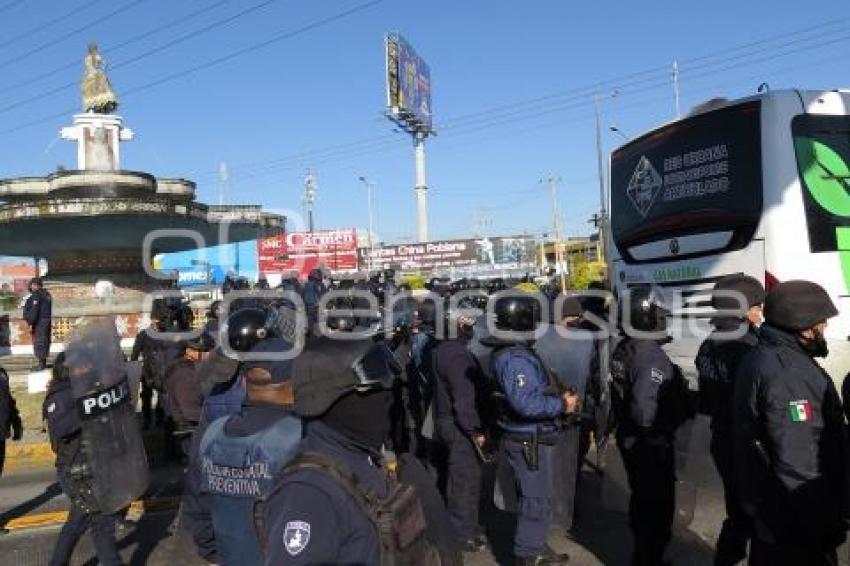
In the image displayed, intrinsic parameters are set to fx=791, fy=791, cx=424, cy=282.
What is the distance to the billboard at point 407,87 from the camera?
55.2 meters

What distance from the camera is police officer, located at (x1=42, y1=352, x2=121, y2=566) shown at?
4.99 meters

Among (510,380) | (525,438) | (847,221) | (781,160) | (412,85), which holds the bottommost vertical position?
(525,438)

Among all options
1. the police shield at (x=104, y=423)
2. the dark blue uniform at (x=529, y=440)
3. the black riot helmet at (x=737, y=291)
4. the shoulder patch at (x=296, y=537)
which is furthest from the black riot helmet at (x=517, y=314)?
the shoulder patch at (x=296, y=537)

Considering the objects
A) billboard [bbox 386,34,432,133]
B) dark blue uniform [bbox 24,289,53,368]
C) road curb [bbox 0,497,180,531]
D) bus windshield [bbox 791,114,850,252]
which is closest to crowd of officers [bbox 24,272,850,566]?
road curb [bbox 0,497,180,531]

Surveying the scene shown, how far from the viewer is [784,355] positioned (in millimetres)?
3291

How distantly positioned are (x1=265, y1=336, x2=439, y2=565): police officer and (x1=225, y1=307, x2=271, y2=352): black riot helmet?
6.24 feet

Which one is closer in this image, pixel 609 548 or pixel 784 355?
pixel 784 355

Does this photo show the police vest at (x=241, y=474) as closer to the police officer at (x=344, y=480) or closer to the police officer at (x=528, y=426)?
the police officer at (x=344, y=480)

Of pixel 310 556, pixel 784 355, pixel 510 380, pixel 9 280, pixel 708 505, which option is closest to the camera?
pixel 310 556

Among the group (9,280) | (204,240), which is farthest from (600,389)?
(9,280)

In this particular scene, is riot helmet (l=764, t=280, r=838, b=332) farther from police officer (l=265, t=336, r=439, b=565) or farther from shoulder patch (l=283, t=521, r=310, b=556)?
shoulder patch (l=283, t=521, r=310, b=556)

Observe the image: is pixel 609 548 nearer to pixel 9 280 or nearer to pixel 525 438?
pixel 525 438

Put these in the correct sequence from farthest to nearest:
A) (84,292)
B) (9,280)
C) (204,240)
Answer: (9,280)
(204,240)
(84,292)

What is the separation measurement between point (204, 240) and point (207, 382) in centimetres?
1722
